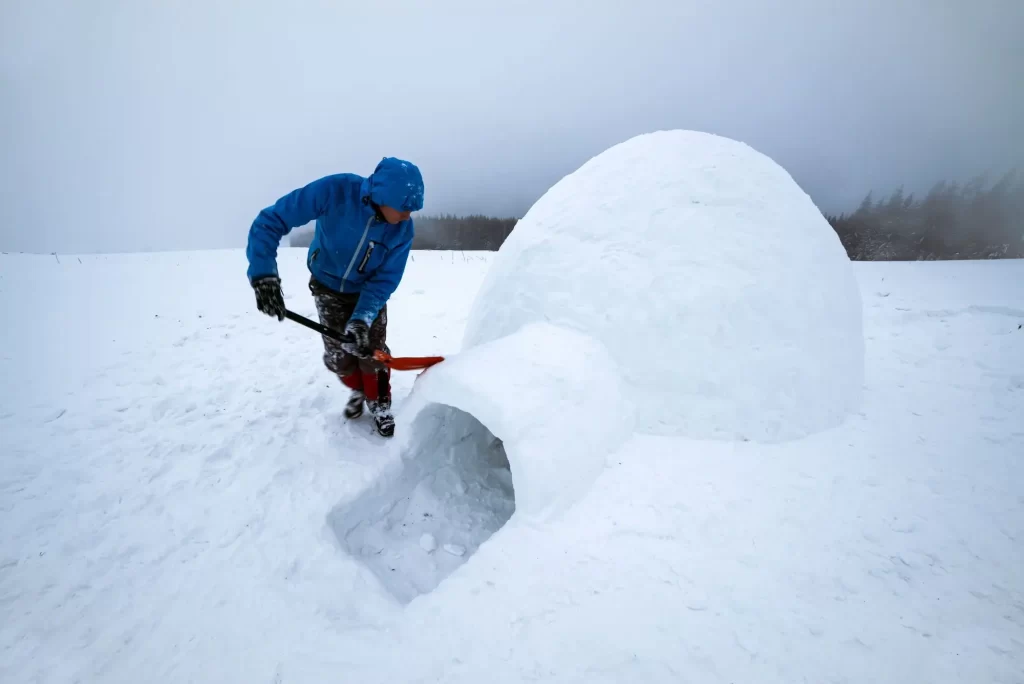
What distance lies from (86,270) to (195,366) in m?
6.27

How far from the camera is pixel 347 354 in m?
3.45

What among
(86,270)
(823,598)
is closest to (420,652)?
(823,598)

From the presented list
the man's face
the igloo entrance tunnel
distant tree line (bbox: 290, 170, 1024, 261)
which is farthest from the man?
distant tree line (bbox: 290, 170, 1024, 261)

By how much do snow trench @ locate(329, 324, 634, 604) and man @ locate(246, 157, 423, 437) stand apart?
0.65 m

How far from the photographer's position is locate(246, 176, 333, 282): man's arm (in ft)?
9.04

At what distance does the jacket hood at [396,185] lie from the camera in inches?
105

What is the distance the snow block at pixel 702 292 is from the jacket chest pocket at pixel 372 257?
3.59ft

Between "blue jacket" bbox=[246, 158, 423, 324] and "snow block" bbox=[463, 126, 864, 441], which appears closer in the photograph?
"blue jacket" bbox=[246, 158, 423, 324]

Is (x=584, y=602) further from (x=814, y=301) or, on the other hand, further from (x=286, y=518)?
(x=814, y=301)

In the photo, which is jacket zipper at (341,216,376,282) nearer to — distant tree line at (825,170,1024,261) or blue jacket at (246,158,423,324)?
blue jacket at (246,158,423,324)

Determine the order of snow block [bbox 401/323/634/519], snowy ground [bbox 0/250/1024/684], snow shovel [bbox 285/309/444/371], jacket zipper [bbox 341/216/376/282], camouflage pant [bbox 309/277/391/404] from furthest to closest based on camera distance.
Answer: camouflage pant [bbox 309/277/391/404] → snow shovel [bbox 285/309/444/371] → jacket zipper [bbox 341/216/376/282] → snow block [bbox 401/323/634/519] → snowy ground [bbox 0/250/1024/684]

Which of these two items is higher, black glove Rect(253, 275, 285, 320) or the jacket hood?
the jacket hood

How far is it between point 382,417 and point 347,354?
26.3 inches

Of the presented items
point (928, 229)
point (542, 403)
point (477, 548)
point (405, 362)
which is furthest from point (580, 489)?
point (928, 229)
